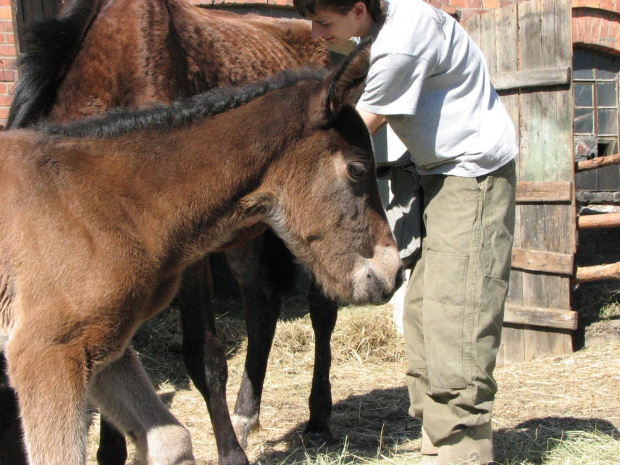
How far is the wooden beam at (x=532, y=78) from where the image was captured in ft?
20.0

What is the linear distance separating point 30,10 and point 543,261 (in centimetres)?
505

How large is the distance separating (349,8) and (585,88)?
18.8ft

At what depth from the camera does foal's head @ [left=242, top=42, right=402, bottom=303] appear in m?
3.08

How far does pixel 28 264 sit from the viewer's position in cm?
272

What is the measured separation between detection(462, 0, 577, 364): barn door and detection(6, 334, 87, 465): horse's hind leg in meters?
4.48

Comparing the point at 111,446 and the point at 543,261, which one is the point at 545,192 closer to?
the point at 543,261

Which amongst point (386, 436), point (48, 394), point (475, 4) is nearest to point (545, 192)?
point (475, 4)

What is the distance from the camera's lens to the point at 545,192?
6.14 meters

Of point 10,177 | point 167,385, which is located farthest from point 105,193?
point 167,385

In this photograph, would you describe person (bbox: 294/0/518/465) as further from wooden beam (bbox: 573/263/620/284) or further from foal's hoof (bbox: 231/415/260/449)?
wooden beam (bbox: 573/263/620/284)

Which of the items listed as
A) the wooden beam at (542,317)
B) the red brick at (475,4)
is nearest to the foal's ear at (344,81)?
the wooden beam at (542,317)

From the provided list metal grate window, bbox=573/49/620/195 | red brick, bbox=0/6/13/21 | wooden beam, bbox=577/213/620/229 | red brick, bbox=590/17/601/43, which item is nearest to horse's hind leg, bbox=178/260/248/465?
red brick, bbox=0/6/13/21

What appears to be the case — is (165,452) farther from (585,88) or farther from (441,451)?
(585,88)

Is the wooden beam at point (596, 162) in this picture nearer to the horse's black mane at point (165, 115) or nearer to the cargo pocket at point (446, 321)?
the cargo pocket at point (446, 321)
